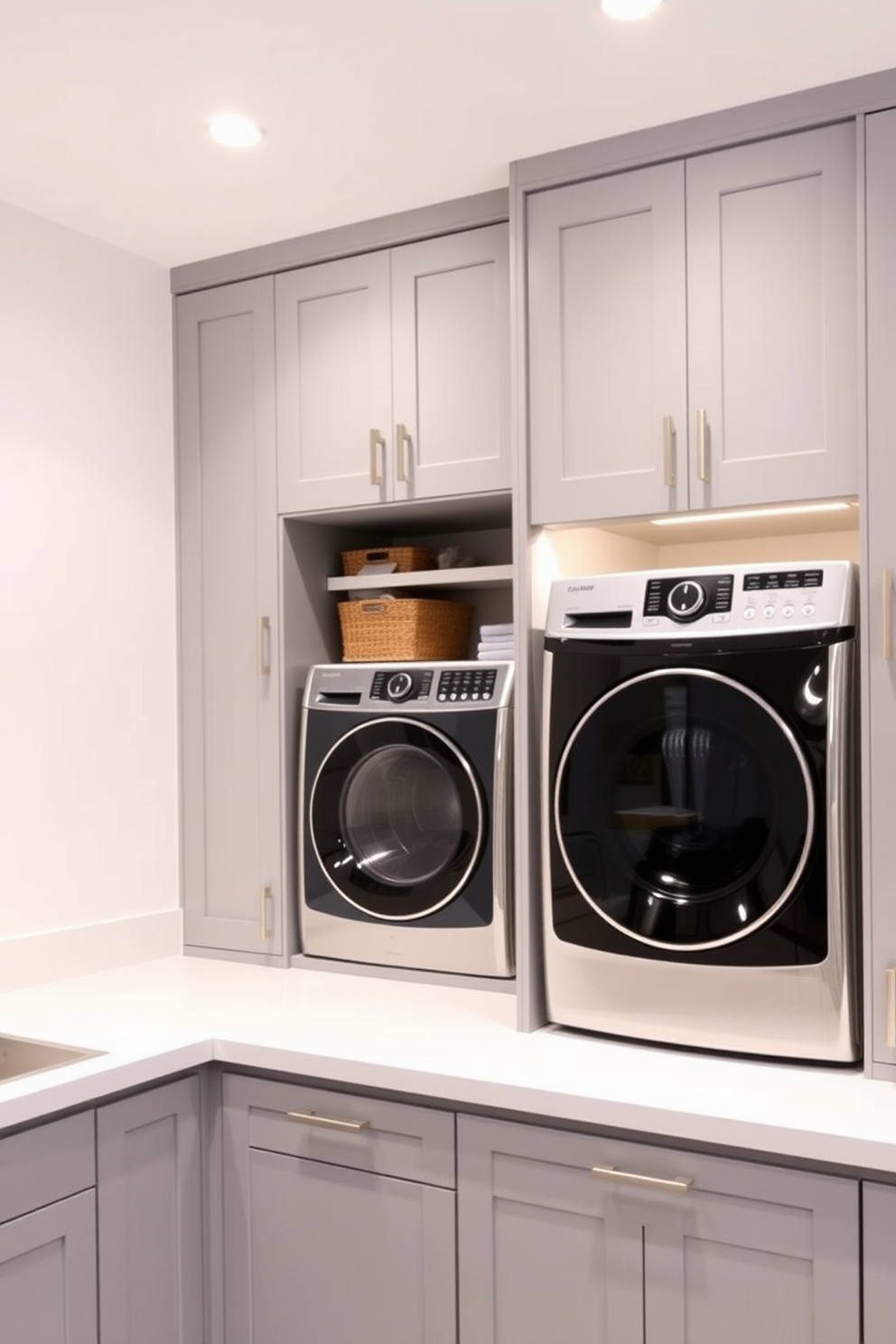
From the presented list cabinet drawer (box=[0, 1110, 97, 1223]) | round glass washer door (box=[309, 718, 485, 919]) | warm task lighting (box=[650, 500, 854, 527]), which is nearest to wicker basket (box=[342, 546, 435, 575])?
round glass washer door (box=[309, 718, 485, 919])

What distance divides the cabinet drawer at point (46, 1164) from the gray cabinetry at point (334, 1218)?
0.32 meters

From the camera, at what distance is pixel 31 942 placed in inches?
107

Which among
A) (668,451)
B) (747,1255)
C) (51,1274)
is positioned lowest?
(51,1274)

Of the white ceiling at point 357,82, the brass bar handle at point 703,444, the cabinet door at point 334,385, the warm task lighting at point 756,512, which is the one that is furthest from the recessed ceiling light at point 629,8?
the cabinet door at point 334,385

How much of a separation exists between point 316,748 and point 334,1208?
1066 mm

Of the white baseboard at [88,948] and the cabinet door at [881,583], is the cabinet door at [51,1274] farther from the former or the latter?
the cabinet door at [881,583]

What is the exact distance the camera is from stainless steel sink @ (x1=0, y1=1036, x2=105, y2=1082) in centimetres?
224

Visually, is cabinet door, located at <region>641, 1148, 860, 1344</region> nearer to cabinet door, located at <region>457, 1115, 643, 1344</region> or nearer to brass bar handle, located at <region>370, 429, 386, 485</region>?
cabinet door, located at <region>457, 1115, 643, 1344</region>

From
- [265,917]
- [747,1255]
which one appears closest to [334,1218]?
[747,1255]

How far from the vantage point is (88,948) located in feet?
9.38

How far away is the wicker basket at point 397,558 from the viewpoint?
2994 mm

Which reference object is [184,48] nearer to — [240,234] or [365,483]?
[240,234]

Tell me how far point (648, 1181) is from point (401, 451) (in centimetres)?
158

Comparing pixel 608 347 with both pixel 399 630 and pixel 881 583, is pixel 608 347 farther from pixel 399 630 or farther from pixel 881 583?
pixel 399 630
